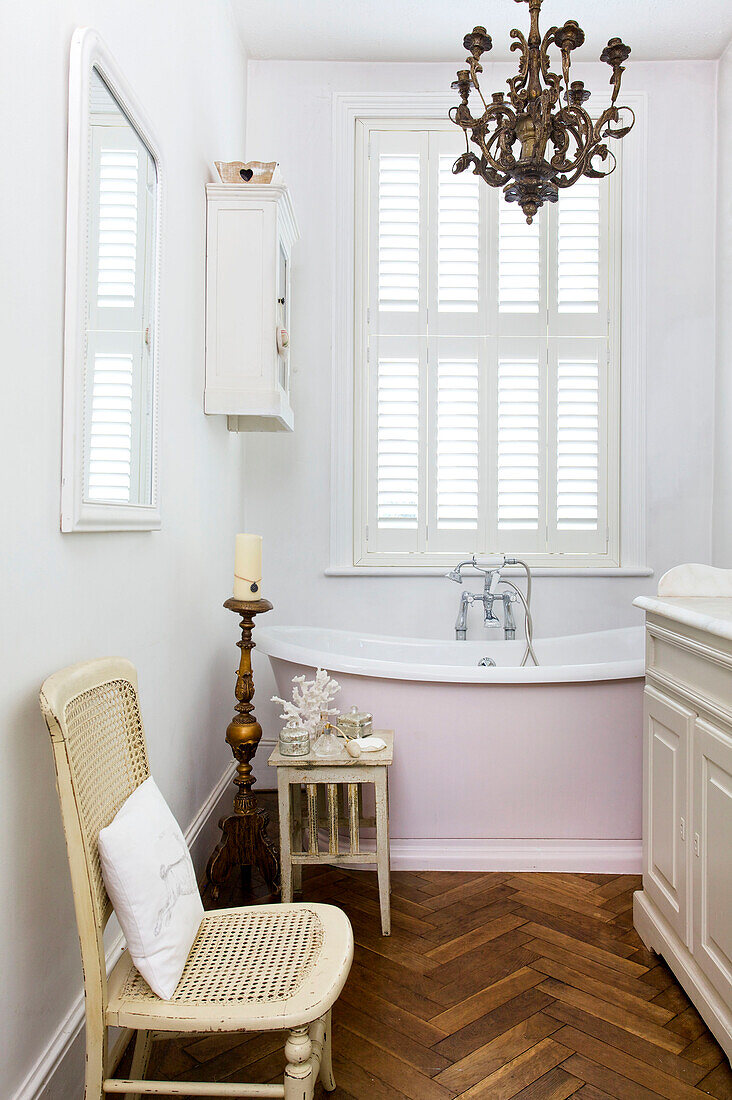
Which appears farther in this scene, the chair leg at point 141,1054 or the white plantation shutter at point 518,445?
the white plantation shutter at point 518,445

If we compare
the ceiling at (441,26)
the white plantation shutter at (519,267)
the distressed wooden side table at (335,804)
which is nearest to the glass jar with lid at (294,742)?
the distressed wooden side table at (335,804)

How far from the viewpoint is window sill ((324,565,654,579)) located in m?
3.24

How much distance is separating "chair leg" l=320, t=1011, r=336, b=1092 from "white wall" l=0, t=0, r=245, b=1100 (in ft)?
1.47

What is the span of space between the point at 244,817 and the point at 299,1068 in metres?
1.08

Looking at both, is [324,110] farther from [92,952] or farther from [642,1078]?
[642,1078]

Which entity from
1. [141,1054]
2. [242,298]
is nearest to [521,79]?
[242,298]

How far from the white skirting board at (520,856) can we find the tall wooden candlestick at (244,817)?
1.20 ft

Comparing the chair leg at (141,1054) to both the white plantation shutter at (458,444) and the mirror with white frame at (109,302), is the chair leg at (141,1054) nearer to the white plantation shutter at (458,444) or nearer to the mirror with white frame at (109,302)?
the mirror with white frame at (109,302)

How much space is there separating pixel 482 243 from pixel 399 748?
7.02 ft

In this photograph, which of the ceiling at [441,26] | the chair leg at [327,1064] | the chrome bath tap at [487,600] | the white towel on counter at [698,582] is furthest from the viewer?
the chrome bath tap at [487,600]

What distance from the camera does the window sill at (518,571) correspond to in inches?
127

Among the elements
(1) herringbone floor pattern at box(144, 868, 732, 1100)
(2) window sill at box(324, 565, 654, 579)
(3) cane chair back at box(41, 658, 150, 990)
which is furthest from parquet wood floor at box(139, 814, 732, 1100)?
(2) window sill at box(324, 565, 654, 579)

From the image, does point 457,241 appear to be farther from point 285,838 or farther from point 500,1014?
point 500,1014

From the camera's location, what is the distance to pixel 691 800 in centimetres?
170
